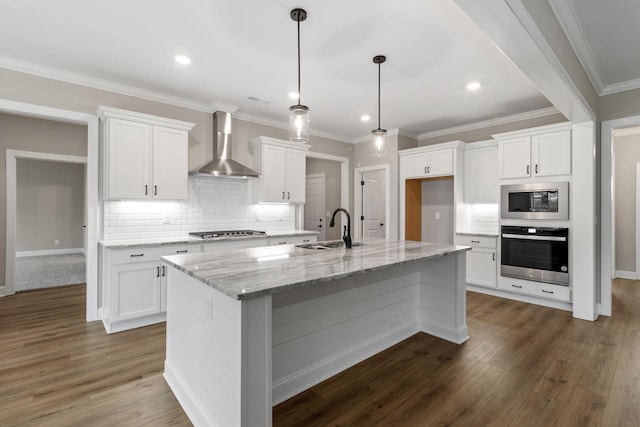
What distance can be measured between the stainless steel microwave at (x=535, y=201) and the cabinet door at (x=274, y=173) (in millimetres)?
3156

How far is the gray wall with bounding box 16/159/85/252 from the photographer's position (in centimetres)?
796

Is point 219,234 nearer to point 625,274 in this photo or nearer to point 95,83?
point 95,83

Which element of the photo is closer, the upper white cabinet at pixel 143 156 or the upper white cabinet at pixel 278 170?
the upper white cabinet at pixel 143 156

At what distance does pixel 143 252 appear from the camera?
3.43m

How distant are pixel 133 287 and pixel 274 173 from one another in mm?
2399

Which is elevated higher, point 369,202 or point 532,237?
point 369,202

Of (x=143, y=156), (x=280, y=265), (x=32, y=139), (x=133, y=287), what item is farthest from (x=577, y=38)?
(x=32, y=139)

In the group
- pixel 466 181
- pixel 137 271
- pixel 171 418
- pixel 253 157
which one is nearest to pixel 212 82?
pixel 253 157

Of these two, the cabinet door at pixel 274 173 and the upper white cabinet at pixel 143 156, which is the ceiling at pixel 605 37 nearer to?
the cabinet door at pixel 274 173

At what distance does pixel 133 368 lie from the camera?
2.57 meters

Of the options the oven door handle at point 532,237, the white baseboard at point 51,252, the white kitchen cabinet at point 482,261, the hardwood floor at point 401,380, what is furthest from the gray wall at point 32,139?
the oven door handle at point 532,237

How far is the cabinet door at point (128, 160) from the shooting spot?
11.5 ft

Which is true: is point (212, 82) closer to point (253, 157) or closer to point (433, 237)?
point (253, 157)

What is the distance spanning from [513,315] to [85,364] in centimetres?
436
